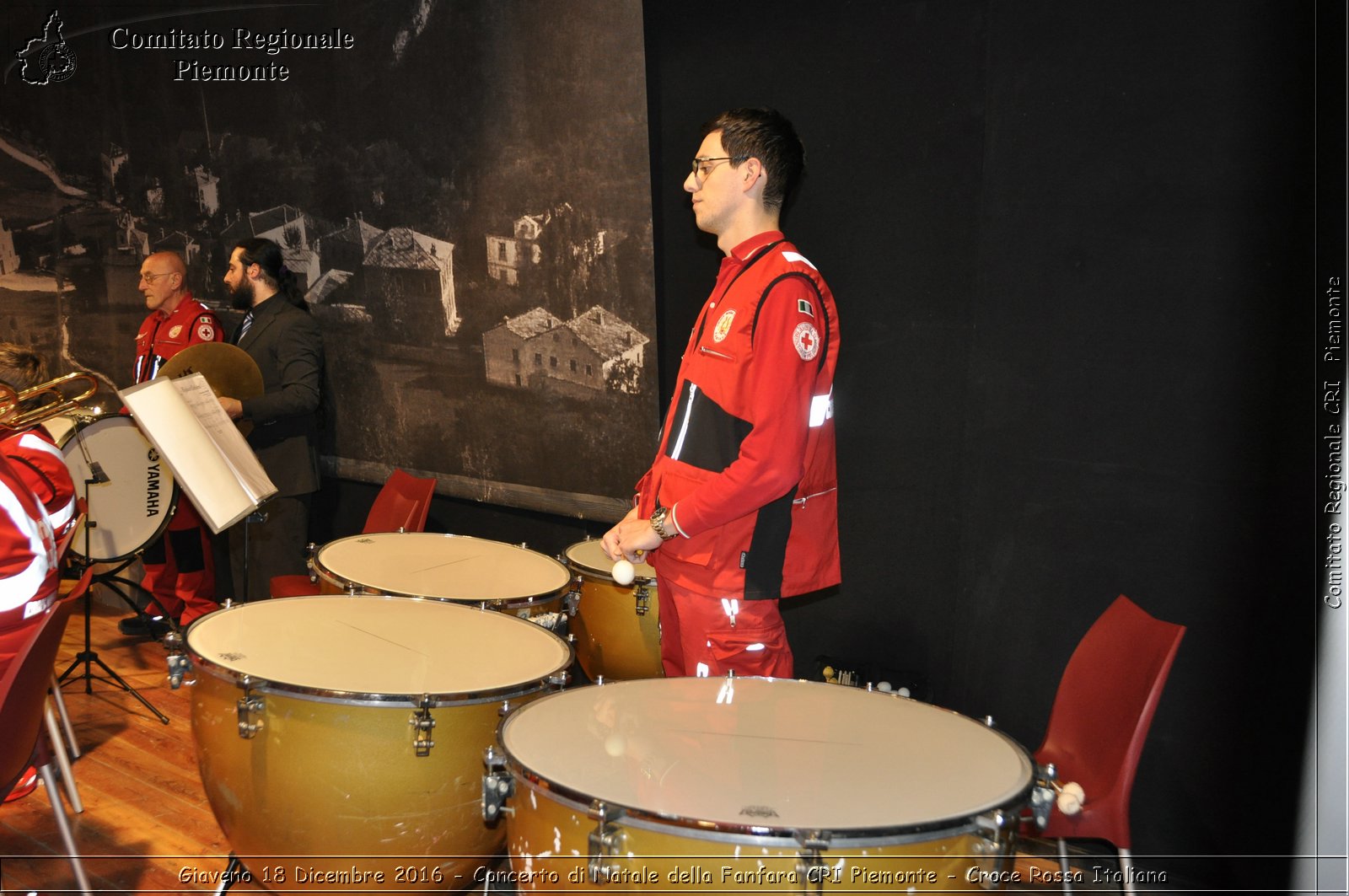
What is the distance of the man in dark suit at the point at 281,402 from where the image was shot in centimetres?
414

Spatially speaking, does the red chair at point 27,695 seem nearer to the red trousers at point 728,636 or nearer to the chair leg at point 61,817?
the chair leg at point 61,817

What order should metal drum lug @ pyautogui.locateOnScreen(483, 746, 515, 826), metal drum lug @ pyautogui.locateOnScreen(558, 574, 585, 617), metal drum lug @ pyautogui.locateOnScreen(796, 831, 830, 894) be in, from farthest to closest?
metal drum lug @ pyautogui.locateOnScreen(558, 574, 585, 617) → metal drum lug @ pyautogui.locateOnScreen(483, 746, 515, 826) → metal drum lug @ pyautogui.locateOnScreen(796, 831, 830, 894)

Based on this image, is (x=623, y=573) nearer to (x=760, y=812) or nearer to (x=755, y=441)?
(x=755, y=441)

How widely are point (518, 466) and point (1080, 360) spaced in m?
2.00

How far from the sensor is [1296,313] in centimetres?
233

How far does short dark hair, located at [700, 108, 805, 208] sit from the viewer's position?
209 cm

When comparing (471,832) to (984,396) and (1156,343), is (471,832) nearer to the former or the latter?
(984,396)

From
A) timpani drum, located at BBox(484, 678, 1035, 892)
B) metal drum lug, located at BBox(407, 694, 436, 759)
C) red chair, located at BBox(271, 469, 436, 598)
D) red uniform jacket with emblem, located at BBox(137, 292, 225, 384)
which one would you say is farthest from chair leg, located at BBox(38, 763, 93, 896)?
red uniform jacket with emblem, located at BBox(137, 292, 225, 384)

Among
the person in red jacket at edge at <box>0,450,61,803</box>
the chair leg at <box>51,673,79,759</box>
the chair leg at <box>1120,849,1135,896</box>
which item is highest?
the person in red jacket at edge at <box>0,450,61,803</box>

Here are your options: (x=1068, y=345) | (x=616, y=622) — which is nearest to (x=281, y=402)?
(x=616, y=622)

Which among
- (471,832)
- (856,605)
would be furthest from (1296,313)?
(471,832)

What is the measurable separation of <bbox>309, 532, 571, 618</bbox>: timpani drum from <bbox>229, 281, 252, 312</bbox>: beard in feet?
5.45

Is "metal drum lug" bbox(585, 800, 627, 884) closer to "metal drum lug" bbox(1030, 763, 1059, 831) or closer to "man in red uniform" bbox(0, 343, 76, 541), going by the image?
"metal drum lug" bbox(1030, 763, 1059, 831)

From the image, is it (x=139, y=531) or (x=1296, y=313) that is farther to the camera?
(x=139, y=531)
